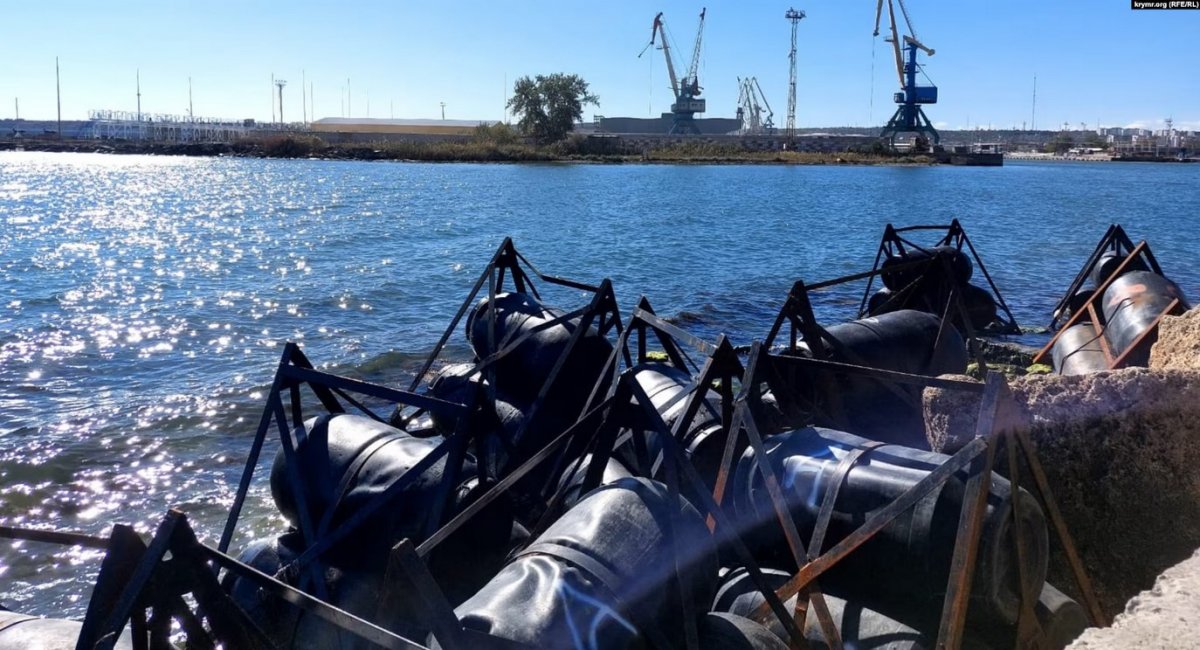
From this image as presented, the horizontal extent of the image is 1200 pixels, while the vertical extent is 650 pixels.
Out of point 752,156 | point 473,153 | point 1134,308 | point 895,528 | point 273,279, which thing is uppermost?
point 752,156

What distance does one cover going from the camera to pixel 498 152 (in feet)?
387

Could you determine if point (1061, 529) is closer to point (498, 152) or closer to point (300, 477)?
point (300, 477)

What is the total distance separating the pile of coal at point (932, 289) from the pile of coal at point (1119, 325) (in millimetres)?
1641

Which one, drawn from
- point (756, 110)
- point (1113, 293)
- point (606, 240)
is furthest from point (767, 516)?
point (756, 110)

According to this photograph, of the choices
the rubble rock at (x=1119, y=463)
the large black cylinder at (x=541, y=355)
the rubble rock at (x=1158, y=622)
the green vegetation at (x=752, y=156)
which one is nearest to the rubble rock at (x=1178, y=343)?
the rubble rock at (x=1119, y=463)

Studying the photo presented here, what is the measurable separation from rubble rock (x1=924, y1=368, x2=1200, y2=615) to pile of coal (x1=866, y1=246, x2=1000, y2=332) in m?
7.27

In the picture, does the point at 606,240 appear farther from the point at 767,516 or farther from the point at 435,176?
the point at 435,176

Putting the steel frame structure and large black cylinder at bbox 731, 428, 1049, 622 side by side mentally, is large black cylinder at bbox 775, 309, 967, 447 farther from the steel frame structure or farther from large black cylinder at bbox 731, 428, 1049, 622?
the steel frame structure

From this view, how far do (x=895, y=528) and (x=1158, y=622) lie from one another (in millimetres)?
1377

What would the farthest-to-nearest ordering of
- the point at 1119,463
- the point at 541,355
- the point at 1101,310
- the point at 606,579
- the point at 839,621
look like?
the point at 1101,310 → the point at 541,355 → the point at 1119,463 → the point at 839,621 → the point at 606,579

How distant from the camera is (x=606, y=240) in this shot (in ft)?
→ 126

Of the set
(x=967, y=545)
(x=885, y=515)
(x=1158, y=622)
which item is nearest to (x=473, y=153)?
(x=885, y=515)

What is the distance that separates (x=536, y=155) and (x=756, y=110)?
3443 inches

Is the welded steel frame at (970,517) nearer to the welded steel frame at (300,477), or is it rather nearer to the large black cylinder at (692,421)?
the large black cylinder at (692,421)
